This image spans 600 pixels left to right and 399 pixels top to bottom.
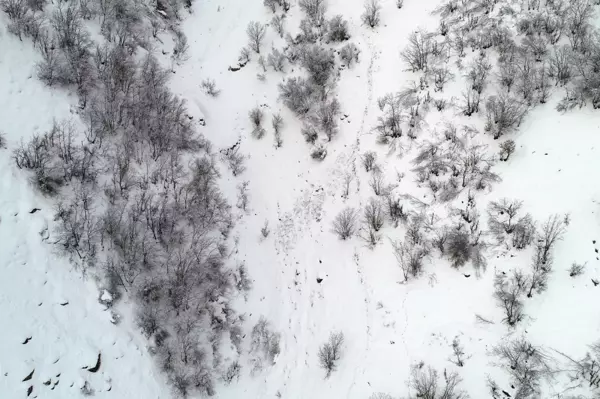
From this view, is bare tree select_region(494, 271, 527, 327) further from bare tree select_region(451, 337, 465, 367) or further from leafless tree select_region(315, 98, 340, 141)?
leafless tree select_region(315, 98, 340, 141)

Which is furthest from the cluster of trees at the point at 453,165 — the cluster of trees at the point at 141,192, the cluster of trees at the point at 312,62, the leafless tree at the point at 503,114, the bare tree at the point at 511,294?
the cluster of trees at the point at 141,192

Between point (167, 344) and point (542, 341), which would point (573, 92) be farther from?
point (167, 344)

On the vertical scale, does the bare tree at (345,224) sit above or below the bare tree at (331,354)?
above

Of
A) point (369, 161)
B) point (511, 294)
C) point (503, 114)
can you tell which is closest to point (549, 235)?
point (511, 294)

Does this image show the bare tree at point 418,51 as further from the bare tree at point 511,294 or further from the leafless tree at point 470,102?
the bare tree at point 511,294

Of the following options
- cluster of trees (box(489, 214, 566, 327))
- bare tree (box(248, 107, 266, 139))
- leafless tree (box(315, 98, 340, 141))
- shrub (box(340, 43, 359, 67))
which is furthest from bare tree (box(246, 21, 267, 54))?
cluster of trees (box(489, 214, 566, 327))

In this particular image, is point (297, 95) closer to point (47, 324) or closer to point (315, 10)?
point (315, 10)

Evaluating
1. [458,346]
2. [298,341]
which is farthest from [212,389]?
[458,346]
